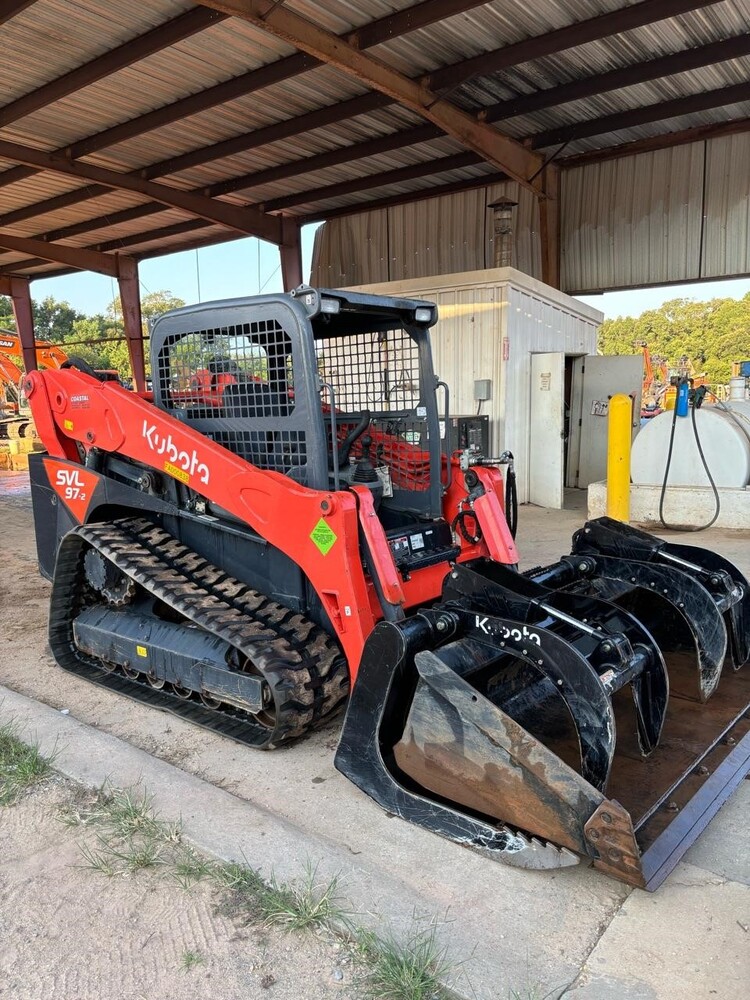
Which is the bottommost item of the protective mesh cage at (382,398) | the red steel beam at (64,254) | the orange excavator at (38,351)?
the protective mesh cage at (382,398)

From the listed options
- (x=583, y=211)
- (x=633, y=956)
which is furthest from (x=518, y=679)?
(x=583, y=211)

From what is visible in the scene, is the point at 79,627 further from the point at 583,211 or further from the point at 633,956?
the point at 583,211

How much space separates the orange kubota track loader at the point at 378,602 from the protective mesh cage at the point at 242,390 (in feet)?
0.05

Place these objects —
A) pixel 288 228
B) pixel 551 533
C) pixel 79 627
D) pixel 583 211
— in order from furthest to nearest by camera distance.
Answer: pixel 288 228, pixel 583 211, pixel 551 533, pixel 79 627

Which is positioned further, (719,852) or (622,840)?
(719,852)

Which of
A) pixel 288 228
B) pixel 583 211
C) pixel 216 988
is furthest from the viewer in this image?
pixel 288 228

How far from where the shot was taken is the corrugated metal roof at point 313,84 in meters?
8.35

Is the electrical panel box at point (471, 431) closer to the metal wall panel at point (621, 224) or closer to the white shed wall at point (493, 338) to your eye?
the white shed wall at point (493, 338)

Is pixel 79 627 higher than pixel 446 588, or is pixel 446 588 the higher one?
pixel 446 588

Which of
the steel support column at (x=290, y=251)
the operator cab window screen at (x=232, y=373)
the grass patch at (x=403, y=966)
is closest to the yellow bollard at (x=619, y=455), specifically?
the operator cab window screen at (x=232, y=373)

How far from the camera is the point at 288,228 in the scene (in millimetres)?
15781

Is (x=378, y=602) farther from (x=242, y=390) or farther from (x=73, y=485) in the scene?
(x=73, y=485)

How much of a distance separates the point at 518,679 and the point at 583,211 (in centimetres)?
1192

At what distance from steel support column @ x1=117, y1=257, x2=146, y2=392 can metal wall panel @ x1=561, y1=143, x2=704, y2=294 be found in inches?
419
